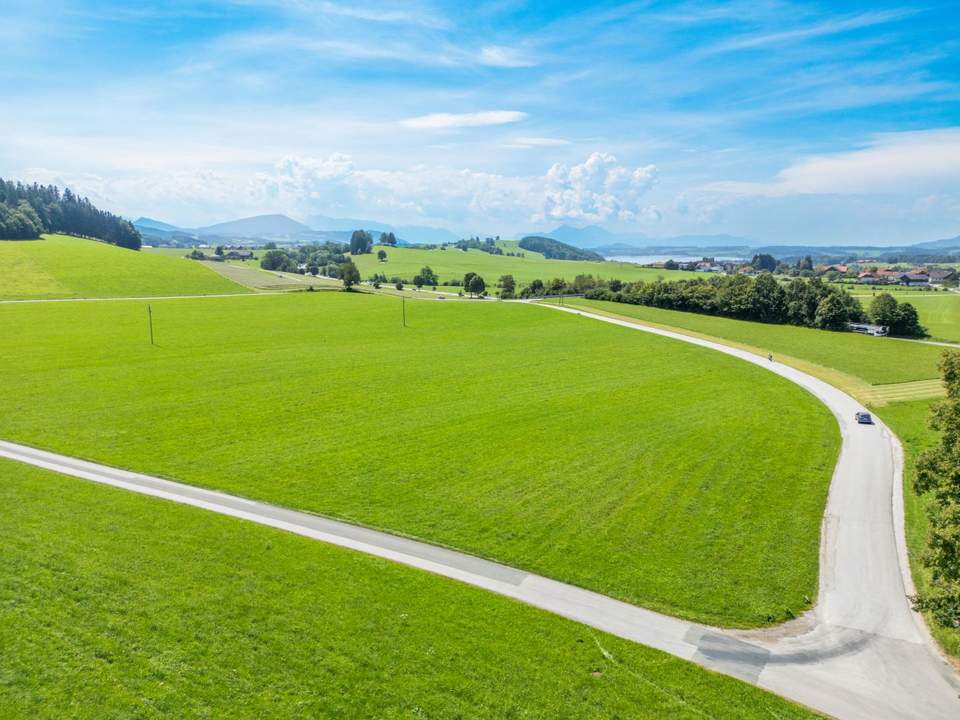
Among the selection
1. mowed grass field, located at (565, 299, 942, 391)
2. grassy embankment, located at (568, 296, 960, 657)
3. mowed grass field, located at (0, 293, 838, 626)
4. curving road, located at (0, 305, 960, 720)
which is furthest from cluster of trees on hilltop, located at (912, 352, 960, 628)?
mowed grass field, located at (565, 299, 942, 391)

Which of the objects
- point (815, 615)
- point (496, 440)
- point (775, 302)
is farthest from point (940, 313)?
point (815, 615)

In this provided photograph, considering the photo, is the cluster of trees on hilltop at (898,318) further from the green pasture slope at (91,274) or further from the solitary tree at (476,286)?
the green pasture slope at (91,274)

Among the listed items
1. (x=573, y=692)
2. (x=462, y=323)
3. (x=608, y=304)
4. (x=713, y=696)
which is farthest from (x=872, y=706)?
(x=608, y=304)

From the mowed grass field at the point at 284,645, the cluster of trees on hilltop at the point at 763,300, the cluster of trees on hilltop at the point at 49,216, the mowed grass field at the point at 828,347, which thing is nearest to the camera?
the mowed grass field at the point at 284,645

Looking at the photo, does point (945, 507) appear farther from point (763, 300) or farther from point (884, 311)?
point (763, 300)

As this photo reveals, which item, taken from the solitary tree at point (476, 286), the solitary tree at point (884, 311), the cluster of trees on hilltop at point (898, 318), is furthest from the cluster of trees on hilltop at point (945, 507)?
the solitary tree at point (476, 286)

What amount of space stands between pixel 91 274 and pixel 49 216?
89.7 meters

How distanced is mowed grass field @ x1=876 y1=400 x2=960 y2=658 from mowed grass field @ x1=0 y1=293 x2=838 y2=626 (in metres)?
4.06

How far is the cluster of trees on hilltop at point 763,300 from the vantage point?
324 feet

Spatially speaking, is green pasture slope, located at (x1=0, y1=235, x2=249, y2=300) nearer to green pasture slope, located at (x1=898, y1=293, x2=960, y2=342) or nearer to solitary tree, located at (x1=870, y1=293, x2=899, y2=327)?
solitary tree, located at (x1=870, y1=293, x2=899, y2=327)

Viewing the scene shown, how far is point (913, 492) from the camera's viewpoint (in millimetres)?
32750

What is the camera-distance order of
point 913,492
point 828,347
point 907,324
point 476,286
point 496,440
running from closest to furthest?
1. point 913,492
2. point 496,440
3. point 828,347
4. point 907,324
5. point 476,286

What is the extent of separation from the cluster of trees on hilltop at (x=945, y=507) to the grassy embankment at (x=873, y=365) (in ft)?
5.04

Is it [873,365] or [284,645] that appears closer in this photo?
[284,645]
